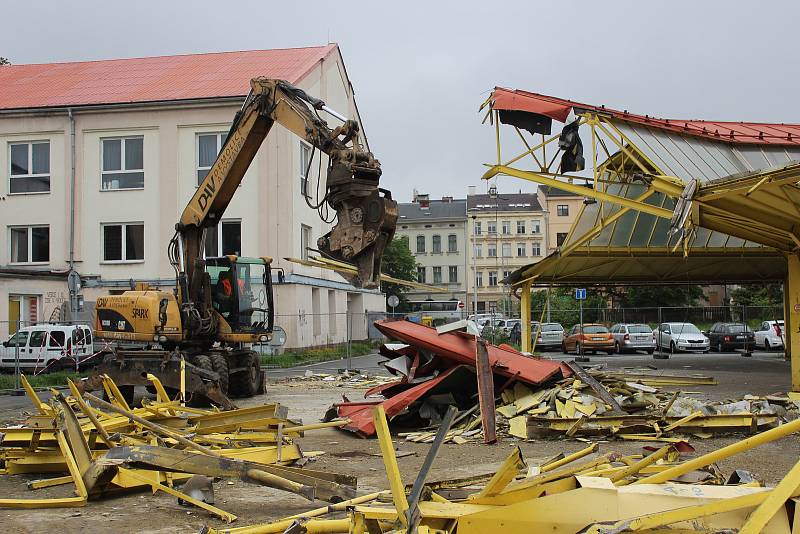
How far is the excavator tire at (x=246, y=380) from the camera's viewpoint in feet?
57.5

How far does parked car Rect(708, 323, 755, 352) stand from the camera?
33875mm

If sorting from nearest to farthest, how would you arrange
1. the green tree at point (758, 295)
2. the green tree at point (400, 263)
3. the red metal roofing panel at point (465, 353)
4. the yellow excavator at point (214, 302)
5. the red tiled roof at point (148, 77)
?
the red metal roofing panel at point (465, 353)
the yellow excavator at point (214, 302)
the red tiled roof at point (148, 77)
the green tree at point (758, 295)
the green tree at point (400, 263)

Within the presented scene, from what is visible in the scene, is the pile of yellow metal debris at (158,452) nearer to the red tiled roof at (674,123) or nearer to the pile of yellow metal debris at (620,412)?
the pile of yellow metal debris at (620,412)

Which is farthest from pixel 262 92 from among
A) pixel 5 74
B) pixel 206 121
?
pixel 5 74

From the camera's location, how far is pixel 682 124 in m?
19.8

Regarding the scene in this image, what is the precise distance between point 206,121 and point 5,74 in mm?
13633

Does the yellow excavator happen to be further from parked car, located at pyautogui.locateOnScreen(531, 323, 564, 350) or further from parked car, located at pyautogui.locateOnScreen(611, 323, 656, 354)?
parked car, located at pyautogui.locateOnScreen(531, 323, 564, 350)

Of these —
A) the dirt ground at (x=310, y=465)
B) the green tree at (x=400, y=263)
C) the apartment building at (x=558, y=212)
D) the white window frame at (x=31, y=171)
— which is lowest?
the dirt ground at (x=310, y=465)

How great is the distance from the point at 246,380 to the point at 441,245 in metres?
72.8

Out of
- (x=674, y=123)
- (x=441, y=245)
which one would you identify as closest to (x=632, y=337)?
(x=674, y=123)

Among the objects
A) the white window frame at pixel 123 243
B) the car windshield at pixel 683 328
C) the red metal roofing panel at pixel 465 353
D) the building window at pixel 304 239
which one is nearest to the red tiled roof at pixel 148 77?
the white window frame at pixel 123 243

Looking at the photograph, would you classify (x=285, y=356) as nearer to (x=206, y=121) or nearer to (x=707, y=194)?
(x=206, y=121)

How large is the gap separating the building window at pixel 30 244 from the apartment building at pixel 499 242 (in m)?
56.1

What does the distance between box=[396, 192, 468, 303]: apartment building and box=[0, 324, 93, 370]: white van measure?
6393cm
